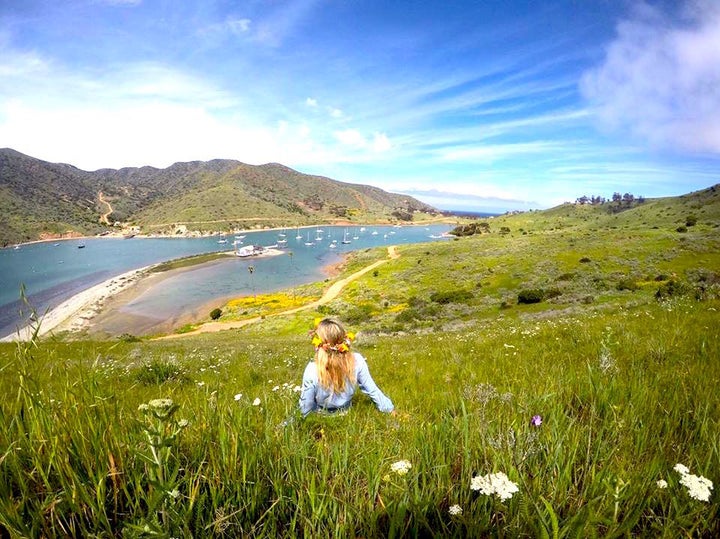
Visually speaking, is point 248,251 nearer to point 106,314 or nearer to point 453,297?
point 106,314

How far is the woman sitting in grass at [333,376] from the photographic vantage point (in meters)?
4.71

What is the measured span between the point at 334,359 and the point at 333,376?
229mm

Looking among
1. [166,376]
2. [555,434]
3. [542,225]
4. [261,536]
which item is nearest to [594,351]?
[555,434]

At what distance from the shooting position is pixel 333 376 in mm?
4754

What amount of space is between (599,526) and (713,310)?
12.4 m

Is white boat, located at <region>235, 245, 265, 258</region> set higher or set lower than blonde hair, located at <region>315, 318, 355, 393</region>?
lower

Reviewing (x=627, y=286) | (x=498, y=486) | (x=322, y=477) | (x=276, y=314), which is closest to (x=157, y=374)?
(x=322, y=477)

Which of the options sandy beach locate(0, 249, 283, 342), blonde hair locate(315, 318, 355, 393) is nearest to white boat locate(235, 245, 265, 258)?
sandy beach locate(0, 249, 283, 342)

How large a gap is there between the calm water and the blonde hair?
4669 cm

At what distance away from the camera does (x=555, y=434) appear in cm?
171

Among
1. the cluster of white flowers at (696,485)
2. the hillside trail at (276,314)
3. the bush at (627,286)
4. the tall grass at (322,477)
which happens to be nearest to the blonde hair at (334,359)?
the tall grass at (322,477)

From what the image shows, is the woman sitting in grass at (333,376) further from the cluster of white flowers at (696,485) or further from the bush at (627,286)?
the bush at (627,286)

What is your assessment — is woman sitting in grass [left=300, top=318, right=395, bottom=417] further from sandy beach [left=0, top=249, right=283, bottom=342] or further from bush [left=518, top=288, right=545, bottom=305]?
sandy beach [left=0, top=249, right=283, bottom=342]

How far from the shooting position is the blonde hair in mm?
4738
